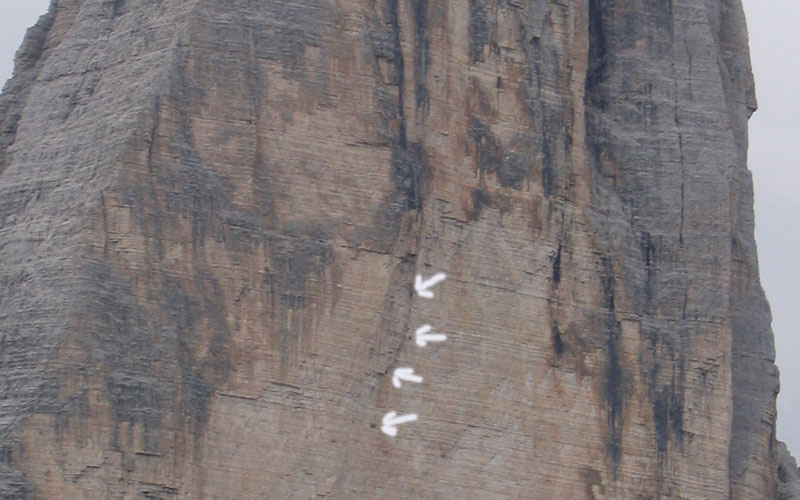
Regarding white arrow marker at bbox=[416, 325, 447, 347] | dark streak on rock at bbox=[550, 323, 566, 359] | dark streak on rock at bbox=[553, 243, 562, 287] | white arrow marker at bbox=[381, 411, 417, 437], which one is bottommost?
white arrow marker at bbox=[381, 411, 417, 437]

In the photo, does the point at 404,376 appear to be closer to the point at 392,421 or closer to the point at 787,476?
the point at 392,421

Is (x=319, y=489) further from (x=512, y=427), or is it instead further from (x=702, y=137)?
(x=702, y=137)

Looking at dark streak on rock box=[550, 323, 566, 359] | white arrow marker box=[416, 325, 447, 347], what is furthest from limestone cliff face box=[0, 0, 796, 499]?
white arrow marker box=[416, 325, 447, 347]

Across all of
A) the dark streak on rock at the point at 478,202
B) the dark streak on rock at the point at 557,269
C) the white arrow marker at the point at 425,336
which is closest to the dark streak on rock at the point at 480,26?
the dark streak on rock at the point at 478,202

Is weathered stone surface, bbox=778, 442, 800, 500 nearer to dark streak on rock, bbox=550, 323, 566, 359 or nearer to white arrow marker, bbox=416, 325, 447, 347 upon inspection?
dark streak on rock, bbox=550, 323, 566, 359

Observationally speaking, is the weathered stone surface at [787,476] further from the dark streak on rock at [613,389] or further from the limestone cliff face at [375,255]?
the dark streak on rock at [613,389]
